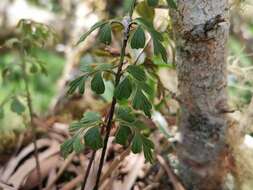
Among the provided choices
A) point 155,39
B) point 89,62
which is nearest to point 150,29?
point 155,39

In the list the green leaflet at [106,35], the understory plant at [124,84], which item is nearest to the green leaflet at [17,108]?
the understory plant at [124,84]

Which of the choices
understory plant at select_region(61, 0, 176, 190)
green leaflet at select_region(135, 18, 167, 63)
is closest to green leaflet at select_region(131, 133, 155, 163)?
understory plant at select_region(61, 0, 176, 190)

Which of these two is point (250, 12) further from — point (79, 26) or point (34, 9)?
point (34, 9)

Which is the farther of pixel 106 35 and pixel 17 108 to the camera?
pixel 17 108

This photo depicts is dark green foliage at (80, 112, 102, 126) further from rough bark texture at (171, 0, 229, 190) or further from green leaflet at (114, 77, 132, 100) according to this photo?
rough bark texture at (171, 0, 229, 190)

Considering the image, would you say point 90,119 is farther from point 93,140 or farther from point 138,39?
point 138,39

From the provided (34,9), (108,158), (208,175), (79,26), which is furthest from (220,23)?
(34,9)
